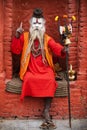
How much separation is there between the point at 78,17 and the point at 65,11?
0.43m

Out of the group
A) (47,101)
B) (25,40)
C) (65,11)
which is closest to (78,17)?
(65,11)

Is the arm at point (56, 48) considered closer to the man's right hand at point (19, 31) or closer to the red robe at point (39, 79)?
the red robe at point (39, 79)

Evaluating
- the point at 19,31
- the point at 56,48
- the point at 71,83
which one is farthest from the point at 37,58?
the point at 71,83

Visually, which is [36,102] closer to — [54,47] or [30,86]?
[30,86]

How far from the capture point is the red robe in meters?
9.71

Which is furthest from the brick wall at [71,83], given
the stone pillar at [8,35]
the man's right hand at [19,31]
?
the man's right hand at [19,31]

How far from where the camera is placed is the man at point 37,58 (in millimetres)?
9719

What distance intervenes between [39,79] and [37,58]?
0.47 meters

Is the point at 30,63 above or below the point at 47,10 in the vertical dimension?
below

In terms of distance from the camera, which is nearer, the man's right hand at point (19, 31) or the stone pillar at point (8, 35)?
the man's right hand at point (19, 31)

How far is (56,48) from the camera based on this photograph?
32.2ft

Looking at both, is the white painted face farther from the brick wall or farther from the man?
the brick wall

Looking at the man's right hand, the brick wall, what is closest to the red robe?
the man's right hand

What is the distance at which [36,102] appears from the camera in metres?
9.99
